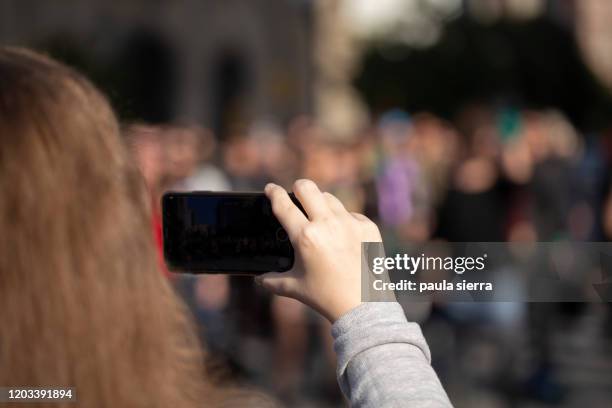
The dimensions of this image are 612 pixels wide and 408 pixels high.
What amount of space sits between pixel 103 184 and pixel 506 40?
3985 cm

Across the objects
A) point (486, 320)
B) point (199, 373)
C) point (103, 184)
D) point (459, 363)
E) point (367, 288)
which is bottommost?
point (459, 363)

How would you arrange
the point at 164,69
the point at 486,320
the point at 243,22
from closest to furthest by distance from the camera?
1. the point at 486,320
2. the point at 164,69
3. the point at 243,22

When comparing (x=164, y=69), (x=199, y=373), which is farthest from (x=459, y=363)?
(x=164, y=69)

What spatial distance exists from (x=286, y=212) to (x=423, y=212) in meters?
7.90

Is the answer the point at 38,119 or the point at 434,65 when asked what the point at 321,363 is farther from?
the point at 434,65

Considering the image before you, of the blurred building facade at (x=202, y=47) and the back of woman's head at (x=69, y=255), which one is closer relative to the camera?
the back of woman's head at (x=69, y=255)

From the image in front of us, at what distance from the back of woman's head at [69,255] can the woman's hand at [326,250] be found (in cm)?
20

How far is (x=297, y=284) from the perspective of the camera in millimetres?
1496

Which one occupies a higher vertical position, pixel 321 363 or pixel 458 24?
pixel 458 24

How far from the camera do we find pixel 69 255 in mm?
1312

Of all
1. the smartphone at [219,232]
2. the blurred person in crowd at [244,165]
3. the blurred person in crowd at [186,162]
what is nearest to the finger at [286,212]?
the smartphone at [219,232]

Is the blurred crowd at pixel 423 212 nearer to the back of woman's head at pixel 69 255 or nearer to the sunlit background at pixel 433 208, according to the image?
the sunlit background at pixel 433 208

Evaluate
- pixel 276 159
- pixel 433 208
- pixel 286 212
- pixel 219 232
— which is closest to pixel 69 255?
pixel 286 212

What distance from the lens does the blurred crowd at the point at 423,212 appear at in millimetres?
7930
